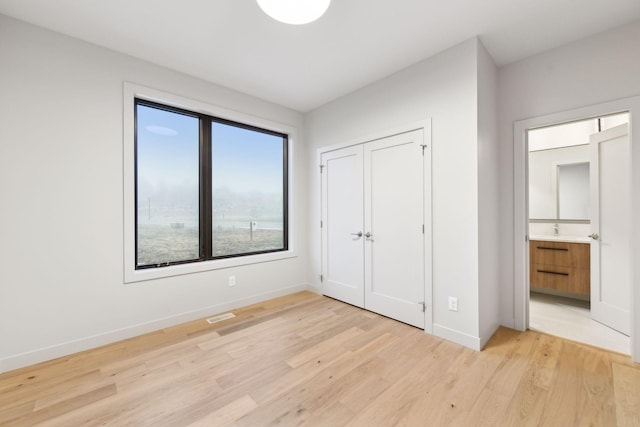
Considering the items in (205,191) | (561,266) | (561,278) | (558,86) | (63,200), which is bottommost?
(561,278)

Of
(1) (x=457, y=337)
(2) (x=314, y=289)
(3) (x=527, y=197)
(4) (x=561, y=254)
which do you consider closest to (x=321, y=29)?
(3) (x=527, y=197)

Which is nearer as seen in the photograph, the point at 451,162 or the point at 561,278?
the point at 451,162

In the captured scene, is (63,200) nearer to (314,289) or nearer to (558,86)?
(314,289)

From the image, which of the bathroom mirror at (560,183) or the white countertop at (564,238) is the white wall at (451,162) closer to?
the white countertop at (564,238)

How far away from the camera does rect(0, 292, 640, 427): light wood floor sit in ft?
5.19

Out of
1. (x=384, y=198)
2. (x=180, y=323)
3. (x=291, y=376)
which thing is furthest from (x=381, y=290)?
(x=180, y=323)

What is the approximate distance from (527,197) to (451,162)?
94cm

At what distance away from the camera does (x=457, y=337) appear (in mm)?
2449

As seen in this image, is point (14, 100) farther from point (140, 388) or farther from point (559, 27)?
point (559, 27)

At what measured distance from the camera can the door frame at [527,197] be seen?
2080 millimetres

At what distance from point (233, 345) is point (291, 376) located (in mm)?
750

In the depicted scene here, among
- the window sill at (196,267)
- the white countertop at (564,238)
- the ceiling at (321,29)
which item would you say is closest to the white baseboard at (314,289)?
the window sill at (196,267)

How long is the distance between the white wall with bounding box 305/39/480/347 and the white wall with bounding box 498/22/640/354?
0.72 m

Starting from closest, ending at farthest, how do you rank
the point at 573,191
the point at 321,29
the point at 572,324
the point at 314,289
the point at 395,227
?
the point at 321,29 < the point at 572,324 < the point at 395,227 < the point at 573,191 < the point at 314,289
